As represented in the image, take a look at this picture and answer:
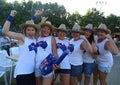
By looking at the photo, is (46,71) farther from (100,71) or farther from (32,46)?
(100,71)

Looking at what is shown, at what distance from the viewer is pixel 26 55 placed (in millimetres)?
5090

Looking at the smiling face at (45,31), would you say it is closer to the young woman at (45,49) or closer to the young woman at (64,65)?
the young woman at (45,49)

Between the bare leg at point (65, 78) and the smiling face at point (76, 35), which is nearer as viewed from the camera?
the bare leg at point (65, 78)

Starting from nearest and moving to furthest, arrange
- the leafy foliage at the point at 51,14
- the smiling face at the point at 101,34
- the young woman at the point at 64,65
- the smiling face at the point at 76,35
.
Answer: the young woman at the point at 64,65, the smiling face at the point at 76,35, the smiling face at the point at 101,34, the leafy foliage at the point at 51,14

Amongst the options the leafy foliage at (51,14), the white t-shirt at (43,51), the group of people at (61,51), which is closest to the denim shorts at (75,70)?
the group of people at (61,51)

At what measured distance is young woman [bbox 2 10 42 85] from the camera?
509 cm

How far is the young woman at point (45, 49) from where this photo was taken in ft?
17.6

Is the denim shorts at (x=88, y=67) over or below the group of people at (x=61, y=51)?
below

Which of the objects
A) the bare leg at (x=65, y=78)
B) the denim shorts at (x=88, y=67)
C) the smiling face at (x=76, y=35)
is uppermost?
the smiling face at (x=76, y=35)

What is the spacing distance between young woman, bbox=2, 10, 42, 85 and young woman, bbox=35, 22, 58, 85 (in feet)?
0.60

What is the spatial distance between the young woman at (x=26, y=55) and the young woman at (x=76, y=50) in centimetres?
129

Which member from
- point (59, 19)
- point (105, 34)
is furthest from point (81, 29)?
point (59, 19)

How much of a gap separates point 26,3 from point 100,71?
33.2 m

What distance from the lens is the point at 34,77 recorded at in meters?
5.36
